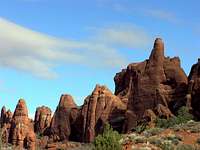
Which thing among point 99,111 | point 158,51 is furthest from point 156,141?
point 99,111

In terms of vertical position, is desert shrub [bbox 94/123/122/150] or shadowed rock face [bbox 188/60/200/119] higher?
shadowed rock face [bbox 188/60/200/119]

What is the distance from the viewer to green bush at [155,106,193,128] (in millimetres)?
75875

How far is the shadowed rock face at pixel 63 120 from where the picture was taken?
111375 mm

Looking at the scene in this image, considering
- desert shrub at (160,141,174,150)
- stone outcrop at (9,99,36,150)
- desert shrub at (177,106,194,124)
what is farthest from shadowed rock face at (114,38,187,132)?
desert shrub at (160,141,174,150)

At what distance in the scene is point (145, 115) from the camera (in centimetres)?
8562

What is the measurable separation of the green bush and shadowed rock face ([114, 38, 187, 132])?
26.8ft

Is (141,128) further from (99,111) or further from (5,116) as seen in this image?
(5,116)

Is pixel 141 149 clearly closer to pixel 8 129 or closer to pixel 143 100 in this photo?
pixel 143 100

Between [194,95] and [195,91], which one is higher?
[195,91]

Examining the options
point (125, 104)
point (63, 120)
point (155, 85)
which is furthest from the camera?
point (63, 120)

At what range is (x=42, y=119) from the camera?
128125 mm

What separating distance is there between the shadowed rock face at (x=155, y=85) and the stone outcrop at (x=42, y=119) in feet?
104

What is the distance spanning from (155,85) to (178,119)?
18944mm

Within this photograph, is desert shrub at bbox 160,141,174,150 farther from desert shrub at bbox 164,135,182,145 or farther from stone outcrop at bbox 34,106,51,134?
stone outcrop at bbox 34,106,51,134
